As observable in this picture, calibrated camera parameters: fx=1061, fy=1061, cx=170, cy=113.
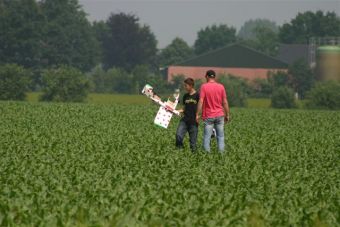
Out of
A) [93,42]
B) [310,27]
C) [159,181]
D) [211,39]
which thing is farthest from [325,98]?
[211,39]

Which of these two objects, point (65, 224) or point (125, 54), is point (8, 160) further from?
point (125, 54)

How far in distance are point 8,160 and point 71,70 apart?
62.3 m

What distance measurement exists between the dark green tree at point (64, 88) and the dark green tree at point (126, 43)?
66.6m

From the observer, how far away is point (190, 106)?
1911cm

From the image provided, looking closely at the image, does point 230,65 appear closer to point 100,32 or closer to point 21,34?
point 21,34

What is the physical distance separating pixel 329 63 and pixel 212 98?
9425 centimetres

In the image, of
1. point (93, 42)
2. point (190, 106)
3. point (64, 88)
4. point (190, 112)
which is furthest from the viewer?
point (93, 42)

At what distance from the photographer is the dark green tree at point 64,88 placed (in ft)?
252

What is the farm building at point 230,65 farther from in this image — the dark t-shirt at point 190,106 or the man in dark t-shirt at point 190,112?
the dark t-shirt at point 190,106

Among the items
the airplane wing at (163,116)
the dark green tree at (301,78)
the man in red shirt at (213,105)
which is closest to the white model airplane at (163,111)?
the airplane wing at (163,116)

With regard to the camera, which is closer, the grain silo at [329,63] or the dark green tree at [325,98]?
the dark green tree at [325,98]

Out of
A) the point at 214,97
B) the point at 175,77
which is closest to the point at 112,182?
the point at 214,97

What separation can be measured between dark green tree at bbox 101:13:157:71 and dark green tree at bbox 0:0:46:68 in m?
23.0

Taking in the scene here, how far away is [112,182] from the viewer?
14336 mm
